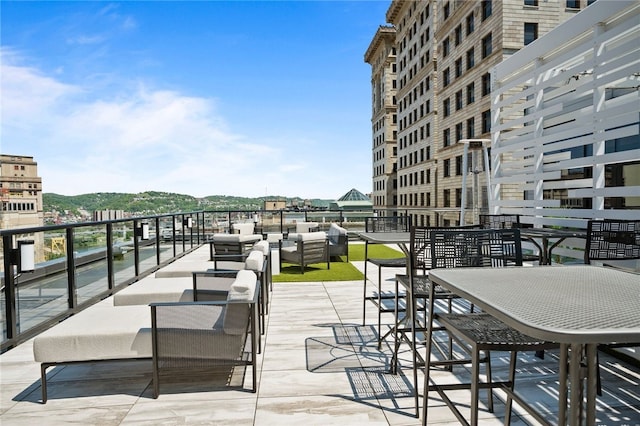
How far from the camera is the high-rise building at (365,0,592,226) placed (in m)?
20.3

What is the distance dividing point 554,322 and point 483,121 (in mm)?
23700

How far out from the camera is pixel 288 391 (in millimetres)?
2744

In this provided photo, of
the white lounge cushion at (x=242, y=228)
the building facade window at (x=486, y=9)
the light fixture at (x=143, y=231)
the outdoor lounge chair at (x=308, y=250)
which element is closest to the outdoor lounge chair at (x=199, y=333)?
the light fixture at (x=143, y=231)

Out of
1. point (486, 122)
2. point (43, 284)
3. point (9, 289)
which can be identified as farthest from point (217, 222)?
point (486, 122)

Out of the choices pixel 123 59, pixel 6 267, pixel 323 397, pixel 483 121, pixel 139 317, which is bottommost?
pixel 323 397

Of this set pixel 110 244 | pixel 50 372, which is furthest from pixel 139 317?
pixel 110 244

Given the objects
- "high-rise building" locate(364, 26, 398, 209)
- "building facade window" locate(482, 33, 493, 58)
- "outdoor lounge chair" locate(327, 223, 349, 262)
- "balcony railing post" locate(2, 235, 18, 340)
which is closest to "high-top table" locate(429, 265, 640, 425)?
"balcony railing post" locate(2, 235, 18, 340)

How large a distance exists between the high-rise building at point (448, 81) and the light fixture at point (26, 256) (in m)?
9.26

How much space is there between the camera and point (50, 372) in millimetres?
3100

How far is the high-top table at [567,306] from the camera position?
1.11 meters

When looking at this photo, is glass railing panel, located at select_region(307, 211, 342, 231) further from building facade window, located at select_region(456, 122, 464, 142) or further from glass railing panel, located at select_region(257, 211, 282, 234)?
building facade window, located at select_region(456, 122, 464, 142)

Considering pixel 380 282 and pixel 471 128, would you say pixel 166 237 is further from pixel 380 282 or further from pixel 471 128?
pixel 471 128

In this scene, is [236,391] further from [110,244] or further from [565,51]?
[565,51]

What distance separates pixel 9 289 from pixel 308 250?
461 centimetres
